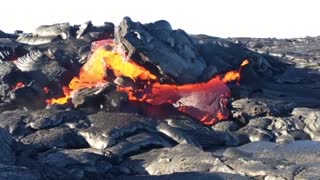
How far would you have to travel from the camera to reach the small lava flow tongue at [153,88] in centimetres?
2258

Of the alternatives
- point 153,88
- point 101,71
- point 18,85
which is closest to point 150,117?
point 153,88

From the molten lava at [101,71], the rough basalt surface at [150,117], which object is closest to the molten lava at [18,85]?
the rough basalt surface at [150,117]

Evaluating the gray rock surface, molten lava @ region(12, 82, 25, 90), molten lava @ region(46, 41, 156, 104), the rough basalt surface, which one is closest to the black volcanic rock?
the rough basalt surface

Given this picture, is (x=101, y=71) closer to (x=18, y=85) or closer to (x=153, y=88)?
(x=153, y=88)

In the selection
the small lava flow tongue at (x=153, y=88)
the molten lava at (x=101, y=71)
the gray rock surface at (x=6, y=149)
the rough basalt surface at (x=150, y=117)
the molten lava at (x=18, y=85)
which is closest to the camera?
the gray rock surface at (x=6, y=149)

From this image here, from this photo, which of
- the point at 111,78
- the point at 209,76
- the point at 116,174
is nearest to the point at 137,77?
the point at 111,78

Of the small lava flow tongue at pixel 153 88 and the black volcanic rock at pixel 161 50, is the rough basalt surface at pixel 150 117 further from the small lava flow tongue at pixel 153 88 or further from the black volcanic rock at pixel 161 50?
the small lava flow tongue at pixel 153 88

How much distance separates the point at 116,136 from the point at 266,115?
6281 millimetres

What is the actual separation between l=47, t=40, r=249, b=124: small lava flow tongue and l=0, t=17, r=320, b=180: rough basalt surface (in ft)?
1.12

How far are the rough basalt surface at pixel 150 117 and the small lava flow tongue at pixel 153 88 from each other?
341 mm

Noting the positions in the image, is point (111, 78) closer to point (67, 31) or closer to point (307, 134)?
point (67, 31)

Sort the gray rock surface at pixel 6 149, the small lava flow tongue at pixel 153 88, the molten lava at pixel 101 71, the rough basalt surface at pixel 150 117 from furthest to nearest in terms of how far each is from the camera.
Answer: the molten lava at pixel 101 71
the small lava flow tongue at pixel 153 88
the rough basalt surface at pixel 150 117
the gray rock surface at pixel 6 149

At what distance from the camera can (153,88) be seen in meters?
23.3

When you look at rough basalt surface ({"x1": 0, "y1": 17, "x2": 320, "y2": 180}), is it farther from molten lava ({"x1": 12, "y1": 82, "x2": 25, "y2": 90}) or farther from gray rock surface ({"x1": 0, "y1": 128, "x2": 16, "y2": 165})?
molten lava ({"x1": 12, "y1": 82, "x2": 25, "y2": 90})
